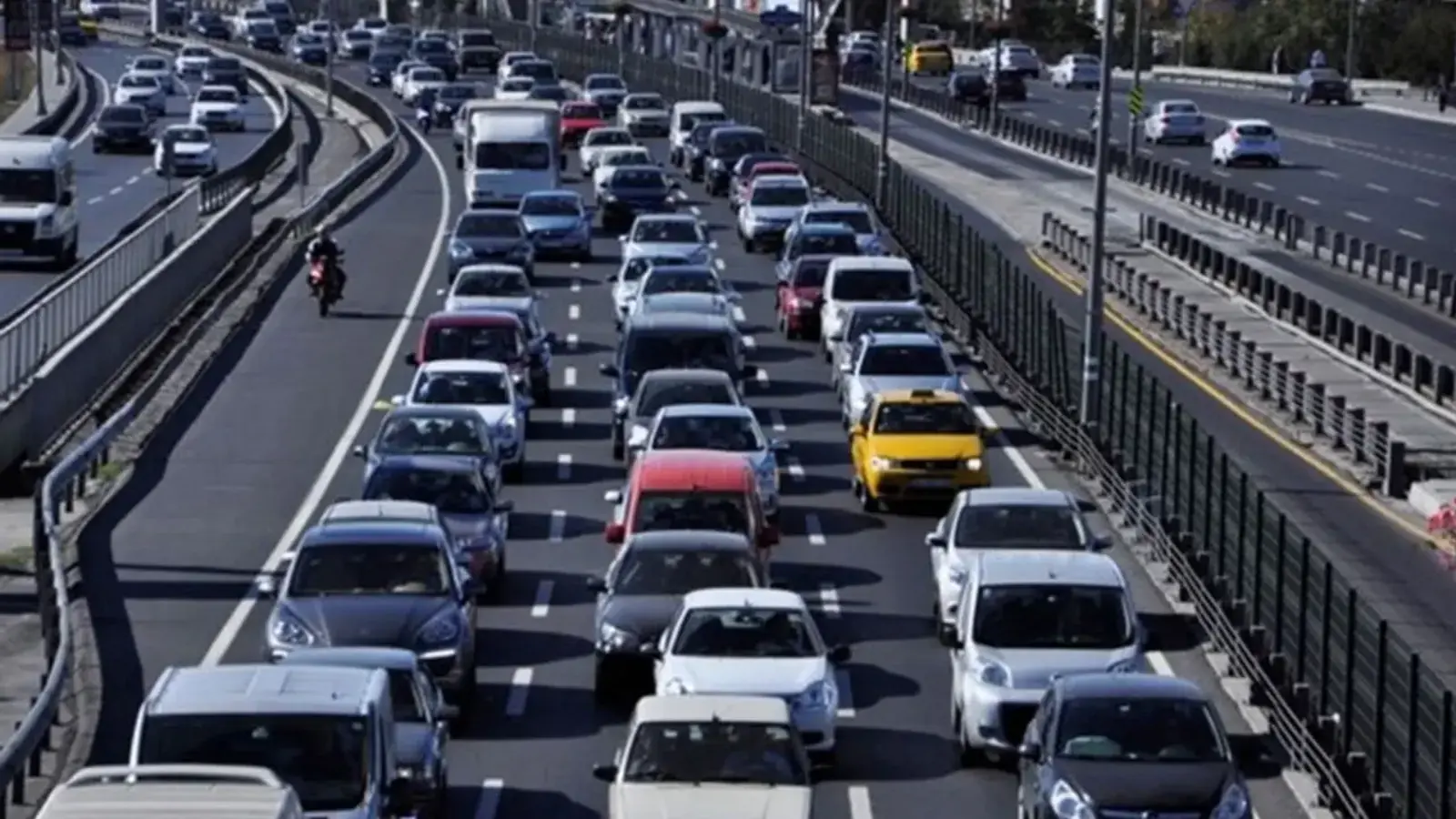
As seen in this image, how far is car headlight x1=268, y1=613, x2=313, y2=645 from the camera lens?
2652 centimetres

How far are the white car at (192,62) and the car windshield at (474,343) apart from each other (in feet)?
298

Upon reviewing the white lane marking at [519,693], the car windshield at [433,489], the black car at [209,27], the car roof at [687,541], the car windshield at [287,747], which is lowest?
the black car at [209,27]

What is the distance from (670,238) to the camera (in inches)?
2474

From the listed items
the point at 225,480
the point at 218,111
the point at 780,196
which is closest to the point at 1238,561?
the point at 225,480

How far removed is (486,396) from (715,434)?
4.32 metres

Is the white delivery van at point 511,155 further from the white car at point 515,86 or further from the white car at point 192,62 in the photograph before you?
the white car at point 192,62

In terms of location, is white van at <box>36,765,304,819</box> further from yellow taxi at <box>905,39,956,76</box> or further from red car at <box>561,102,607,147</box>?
yellow taxi at <box>905,39,956,76</box>

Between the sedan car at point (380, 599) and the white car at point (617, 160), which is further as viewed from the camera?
the white car at point (617, 160)

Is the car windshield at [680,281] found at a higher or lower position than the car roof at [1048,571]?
lower

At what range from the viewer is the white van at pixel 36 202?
63188 millimetres

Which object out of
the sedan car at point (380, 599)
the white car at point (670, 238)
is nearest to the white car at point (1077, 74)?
the white car at point (670, 238)

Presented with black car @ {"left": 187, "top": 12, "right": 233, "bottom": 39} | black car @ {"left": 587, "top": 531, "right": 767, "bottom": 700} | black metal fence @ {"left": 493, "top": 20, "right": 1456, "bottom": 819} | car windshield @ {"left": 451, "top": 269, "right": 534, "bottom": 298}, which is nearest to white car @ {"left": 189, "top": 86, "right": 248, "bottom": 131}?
black metal fence @ {"left": 493, "top": 20, "right": 1456, "bottom": 819}

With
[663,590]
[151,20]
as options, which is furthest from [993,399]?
[151,20]

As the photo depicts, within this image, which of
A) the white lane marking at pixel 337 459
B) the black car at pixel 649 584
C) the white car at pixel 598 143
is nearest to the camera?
the black car at pixel 649 584
